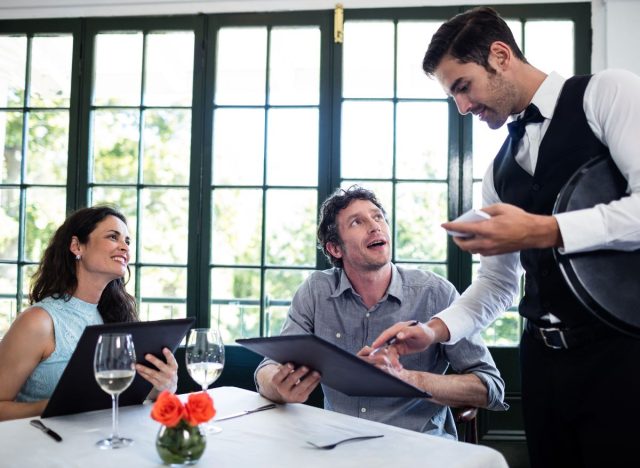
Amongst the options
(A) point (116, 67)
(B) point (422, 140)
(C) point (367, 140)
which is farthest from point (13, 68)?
(B) point (422, 140)

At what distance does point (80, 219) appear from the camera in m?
2.25

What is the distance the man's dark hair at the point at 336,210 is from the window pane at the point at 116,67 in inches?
62.8

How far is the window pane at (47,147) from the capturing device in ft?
11.3

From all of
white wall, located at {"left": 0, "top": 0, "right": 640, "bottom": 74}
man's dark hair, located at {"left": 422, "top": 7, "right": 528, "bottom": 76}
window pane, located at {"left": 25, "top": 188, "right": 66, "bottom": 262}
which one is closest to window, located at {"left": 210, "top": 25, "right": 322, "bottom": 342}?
white wall, located at {"left": 0, "top": 0, "right": 640, "bottom": 74}

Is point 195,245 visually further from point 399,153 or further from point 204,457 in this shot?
point 204,457

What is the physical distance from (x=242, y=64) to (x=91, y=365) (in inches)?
86.7

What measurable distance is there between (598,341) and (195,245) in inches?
91.2

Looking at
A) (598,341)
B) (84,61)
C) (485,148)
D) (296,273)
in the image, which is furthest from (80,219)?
(485,148)

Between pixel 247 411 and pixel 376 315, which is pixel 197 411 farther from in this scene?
pixel 376 315

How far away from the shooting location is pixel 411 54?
Result: 321cm

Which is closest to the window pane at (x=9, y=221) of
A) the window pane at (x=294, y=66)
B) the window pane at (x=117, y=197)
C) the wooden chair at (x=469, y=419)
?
the window pane at (x=117, y=197)

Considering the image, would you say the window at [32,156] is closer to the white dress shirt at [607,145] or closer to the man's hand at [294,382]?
the man's hand at [294,382]

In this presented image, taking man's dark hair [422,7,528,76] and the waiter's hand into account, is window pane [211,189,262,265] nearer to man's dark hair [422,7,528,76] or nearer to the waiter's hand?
the waiter's hand

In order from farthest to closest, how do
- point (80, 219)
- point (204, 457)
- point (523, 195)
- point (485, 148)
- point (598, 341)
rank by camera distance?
point (485, 148) < point (80, 219) < point (523, 195) < point (598, 341) < point (204, 457)
